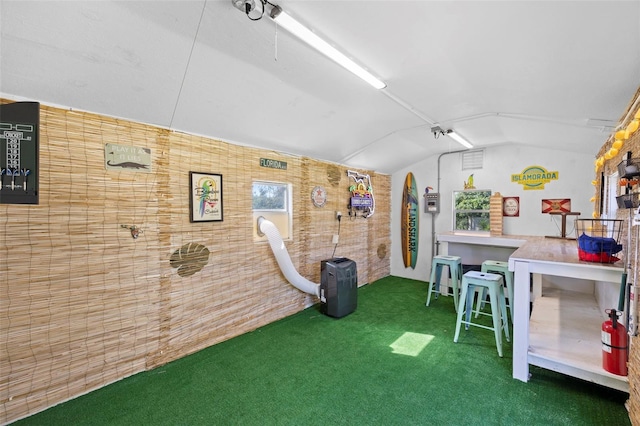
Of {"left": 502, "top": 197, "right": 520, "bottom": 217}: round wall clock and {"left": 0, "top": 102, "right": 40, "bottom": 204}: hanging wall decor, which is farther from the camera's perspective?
{"left": 502, "top": 197, "right": 520, "bottom": 217}: round wall clock

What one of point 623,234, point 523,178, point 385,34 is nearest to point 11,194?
point 385,34

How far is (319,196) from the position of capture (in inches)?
169

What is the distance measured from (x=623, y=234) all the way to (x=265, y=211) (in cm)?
361

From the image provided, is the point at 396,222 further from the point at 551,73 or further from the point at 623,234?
the point at 551,73

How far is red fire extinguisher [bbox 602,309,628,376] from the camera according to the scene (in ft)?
6.50

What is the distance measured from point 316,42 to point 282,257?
244 centimetres

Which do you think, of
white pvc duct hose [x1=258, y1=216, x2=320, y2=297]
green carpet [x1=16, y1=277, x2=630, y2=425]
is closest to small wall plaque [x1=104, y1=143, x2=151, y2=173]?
white pvc duct hose [x1=258, y1=216, x2=320, y2=297]

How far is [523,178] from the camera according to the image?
4.68 meters

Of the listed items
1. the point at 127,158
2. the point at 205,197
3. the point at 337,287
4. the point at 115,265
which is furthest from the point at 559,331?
the point at 127,158

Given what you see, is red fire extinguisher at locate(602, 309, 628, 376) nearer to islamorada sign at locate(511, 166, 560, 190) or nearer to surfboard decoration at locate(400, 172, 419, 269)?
islamorada sign at locate(511, 166, 560, 190)

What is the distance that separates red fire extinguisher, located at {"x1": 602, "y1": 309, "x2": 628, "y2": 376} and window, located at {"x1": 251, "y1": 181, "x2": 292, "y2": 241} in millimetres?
3220

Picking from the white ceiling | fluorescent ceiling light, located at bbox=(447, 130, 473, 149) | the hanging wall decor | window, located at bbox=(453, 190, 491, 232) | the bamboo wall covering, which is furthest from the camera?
window, located at bbox=(453, 190, 491, 232)

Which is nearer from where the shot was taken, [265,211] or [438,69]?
[438,69]

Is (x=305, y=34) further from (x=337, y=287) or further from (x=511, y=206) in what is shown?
(x=511, y=206)
